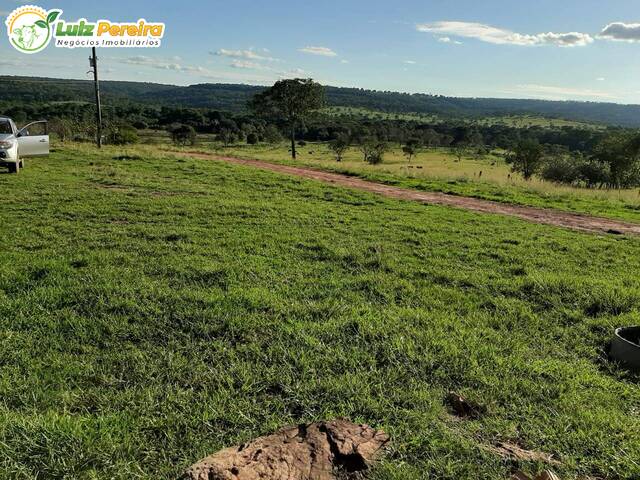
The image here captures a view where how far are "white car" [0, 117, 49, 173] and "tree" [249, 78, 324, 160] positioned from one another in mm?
23276

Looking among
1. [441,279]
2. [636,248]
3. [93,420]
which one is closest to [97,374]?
[93,420]

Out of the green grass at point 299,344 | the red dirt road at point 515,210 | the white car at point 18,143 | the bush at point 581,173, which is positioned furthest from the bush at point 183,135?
the green grass at point 299,344

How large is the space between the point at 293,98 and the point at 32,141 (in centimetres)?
2642

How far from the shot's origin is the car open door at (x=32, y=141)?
46.8 feet

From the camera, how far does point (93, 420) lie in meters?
2.89

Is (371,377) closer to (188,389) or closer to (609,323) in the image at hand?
(188,389)

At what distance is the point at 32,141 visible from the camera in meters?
14.6

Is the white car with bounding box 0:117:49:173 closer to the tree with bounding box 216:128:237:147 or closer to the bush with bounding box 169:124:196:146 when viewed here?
the bush with bounding box 169:124:196:146

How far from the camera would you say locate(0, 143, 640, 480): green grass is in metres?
2.79

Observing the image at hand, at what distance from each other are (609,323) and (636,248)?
4.94m

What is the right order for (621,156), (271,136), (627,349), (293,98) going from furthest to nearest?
(271,136) → (621,156) → (293,98) → (627,349)

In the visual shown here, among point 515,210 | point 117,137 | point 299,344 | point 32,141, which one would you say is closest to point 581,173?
point 515,210

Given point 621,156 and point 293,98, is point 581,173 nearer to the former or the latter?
point 621,156

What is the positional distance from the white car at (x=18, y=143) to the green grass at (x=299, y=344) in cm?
631
